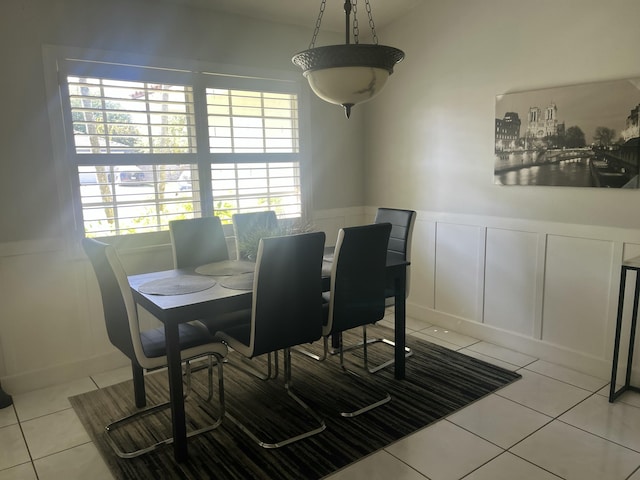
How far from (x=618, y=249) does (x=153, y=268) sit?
10.3 feet

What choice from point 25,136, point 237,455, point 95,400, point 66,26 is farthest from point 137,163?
point 237,455

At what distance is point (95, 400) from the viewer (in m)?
2.92

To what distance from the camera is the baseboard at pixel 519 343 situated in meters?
3.11

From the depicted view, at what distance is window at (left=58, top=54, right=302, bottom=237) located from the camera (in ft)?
10.3

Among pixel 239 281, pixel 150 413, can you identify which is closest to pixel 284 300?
pixel 239 281

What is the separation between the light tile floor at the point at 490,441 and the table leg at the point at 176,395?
1.10 ft

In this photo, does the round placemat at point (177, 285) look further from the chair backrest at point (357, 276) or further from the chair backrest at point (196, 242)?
the chair backrest at point (357, 276)

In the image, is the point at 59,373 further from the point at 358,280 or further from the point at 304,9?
the point at 304,9

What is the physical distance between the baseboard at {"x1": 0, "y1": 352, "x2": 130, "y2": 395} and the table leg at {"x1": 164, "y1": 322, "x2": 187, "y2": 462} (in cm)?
137

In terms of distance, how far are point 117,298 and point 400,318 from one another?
172cm

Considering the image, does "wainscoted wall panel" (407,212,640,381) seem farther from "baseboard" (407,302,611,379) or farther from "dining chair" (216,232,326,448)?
"dining chair" (216,232,326,448)

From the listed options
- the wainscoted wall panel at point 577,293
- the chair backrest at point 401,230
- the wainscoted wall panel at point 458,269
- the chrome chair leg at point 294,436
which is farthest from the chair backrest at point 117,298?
the wainscoted wall panel at point 577,293

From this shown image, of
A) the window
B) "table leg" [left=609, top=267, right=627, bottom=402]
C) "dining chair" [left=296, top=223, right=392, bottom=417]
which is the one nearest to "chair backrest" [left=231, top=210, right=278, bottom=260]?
the window

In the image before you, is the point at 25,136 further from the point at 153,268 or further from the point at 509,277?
the point at 509,277
